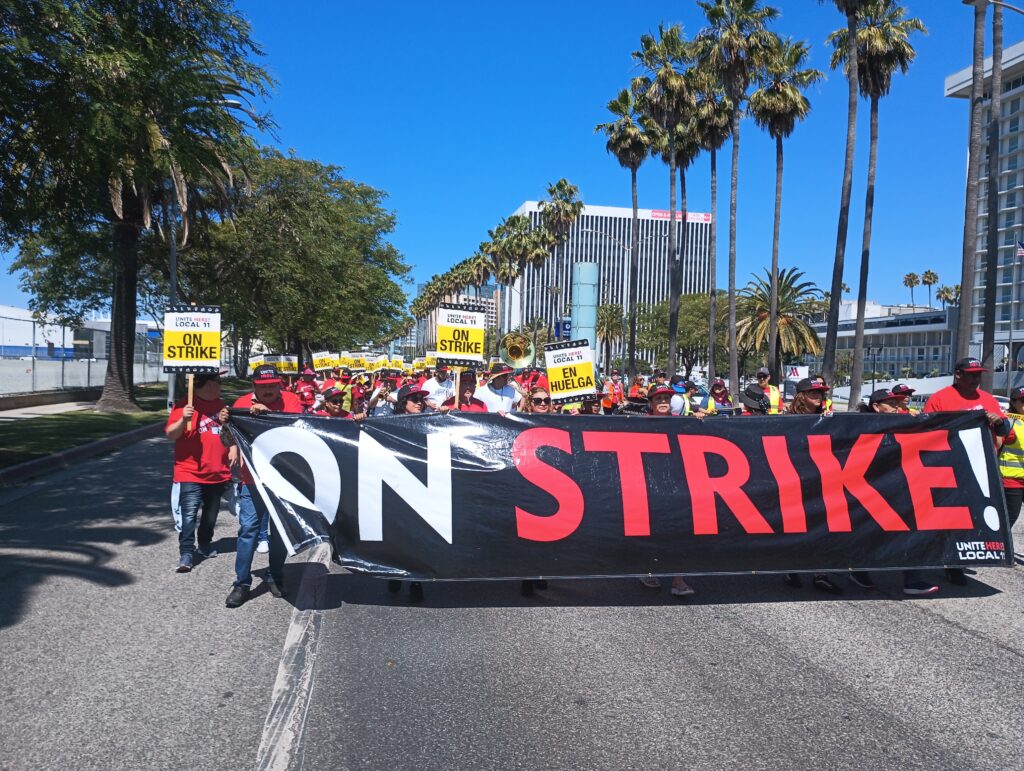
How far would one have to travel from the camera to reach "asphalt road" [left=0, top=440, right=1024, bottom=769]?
3.89 metres

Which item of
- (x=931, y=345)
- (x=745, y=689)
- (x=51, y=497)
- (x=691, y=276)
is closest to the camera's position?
(x=745, y=689)

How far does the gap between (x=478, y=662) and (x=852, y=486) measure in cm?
346

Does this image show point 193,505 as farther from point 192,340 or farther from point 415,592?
point 192,340

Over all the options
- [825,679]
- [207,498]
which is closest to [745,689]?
[825,679]

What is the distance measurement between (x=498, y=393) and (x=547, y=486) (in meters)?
4.23

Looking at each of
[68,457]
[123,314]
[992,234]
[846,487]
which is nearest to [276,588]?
[846,487]

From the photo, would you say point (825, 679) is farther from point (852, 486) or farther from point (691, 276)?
point (691, 276)

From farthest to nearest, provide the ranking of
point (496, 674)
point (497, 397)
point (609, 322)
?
1. point (609, 322)
2. point (497, 397)
3. point (496, 674)

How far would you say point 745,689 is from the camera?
4652mm

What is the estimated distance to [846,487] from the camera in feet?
21.5

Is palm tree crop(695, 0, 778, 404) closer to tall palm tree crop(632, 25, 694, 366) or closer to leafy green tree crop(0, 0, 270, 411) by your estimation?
tall palm tree crop(632, 25, 694, 366)

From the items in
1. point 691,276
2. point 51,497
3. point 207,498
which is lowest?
point 51,497

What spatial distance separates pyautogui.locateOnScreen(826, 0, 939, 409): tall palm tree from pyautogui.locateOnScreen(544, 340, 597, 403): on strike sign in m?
21.3

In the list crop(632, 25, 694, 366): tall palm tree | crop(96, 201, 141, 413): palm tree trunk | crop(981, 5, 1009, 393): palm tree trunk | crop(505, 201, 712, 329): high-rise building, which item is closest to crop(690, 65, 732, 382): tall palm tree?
crop(632, 25, 694, 366): tall palm tree
